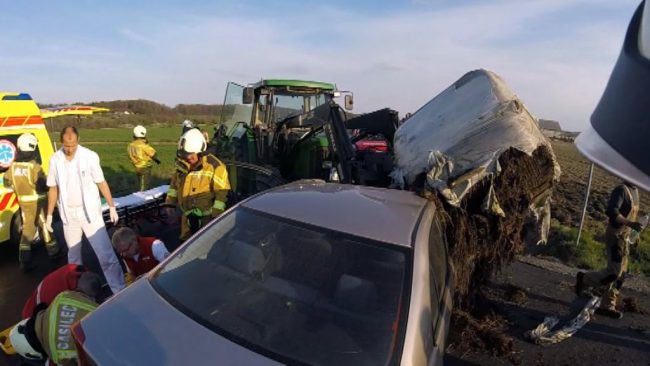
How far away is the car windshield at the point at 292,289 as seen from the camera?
1.95m

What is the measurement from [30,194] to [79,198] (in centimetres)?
158

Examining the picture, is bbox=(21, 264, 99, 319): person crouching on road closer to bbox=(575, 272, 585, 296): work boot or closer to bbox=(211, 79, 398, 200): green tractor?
bbox=(211, 79, 398, 200): green tractor

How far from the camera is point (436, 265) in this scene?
8.51ft

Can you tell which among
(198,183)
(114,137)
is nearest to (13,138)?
(198,183)

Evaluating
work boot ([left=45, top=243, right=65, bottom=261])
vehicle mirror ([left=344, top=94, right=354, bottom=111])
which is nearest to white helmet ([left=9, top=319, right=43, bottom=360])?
work boot ([left=45, top=243, right=65, bottom=261])

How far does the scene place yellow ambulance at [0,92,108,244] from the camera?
5574 mm

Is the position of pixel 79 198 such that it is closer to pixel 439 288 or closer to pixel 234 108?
pixel 439 288

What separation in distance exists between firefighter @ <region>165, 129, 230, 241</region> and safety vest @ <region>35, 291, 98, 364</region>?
2003 millimetres

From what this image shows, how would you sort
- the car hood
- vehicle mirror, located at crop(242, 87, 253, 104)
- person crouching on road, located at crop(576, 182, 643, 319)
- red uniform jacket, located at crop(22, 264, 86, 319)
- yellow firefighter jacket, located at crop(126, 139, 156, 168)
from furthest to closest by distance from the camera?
yellow firefighter jacket, located at crop(126, 139, 156, 168)
vehicle mirror, located at crop(242, 87, 253, 104)
person crouching on road, located at crop(576, 182, 643, 319)
red uniform jacket, located at crop(22, 264, 86, 319)
the car hood

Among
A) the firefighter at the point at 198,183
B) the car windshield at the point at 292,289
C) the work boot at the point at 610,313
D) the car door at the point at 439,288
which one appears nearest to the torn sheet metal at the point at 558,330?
the work boot at the point at 610,313

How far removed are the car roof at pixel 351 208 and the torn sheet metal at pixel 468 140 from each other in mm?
409

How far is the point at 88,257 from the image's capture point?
5684 mm

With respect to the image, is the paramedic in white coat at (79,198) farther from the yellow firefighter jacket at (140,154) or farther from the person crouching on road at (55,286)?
the yellow firefighter jacket at (140,154)

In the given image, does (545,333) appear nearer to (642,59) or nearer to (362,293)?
(362,293)
